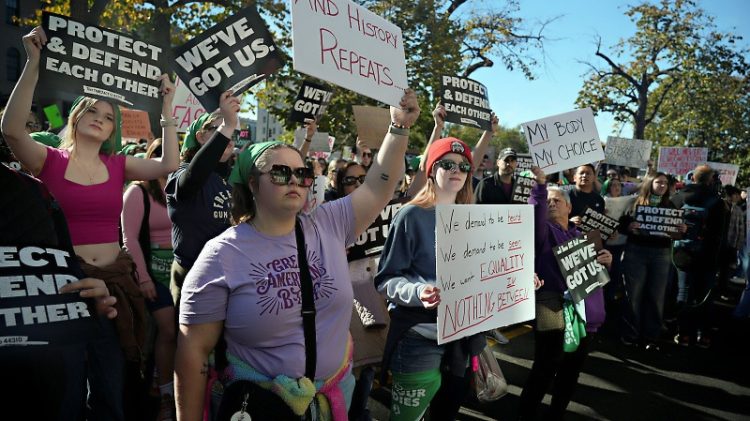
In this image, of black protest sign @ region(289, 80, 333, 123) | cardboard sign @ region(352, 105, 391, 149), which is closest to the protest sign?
cardboard sign @ region(352, 105, 391, 149)

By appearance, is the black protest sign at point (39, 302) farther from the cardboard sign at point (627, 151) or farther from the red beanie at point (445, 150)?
the cardboard sign at point (627, 151)

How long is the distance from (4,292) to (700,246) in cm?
747

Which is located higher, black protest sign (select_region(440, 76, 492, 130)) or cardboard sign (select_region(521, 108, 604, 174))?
black protest sign (select_region(440, 76, 492, 130))

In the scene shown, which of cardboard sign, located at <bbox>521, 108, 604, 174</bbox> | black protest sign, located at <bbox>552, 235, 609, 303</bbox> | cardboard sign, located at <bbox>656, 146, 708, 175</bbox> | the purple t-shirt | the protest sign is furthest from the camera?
the protest sign

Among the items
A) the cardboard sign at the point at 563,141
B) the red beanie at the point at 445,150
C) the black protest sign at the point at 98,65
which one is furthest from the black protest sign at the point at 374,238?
the cardboard sign at the point at 563,141

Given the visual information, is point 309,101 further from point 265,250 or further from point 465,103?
point 265,250

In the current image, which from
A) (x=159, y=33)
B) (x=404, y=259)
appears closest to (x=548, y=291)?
(x=404, y=259)

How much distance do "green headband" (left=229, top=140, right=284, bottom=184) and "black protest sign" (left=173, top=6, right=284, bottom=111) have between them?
1.40 m

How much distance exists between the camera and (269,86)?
16.5m

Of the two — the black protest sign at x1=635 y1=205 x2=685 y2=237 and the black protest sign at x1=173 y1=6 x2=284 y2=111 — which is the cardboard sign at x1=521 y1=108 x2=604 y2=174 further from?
the black protest sign at x1=173 y1=6 x2=284 y2=111

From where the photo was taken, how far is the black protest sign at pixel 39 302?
177cm

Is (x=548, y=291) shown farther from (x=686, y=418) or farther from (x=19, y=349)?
(x=19, y=349)

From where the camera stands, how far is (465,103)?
212 inches

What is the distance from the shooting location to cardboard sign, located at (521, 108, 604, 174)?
5465 mm
